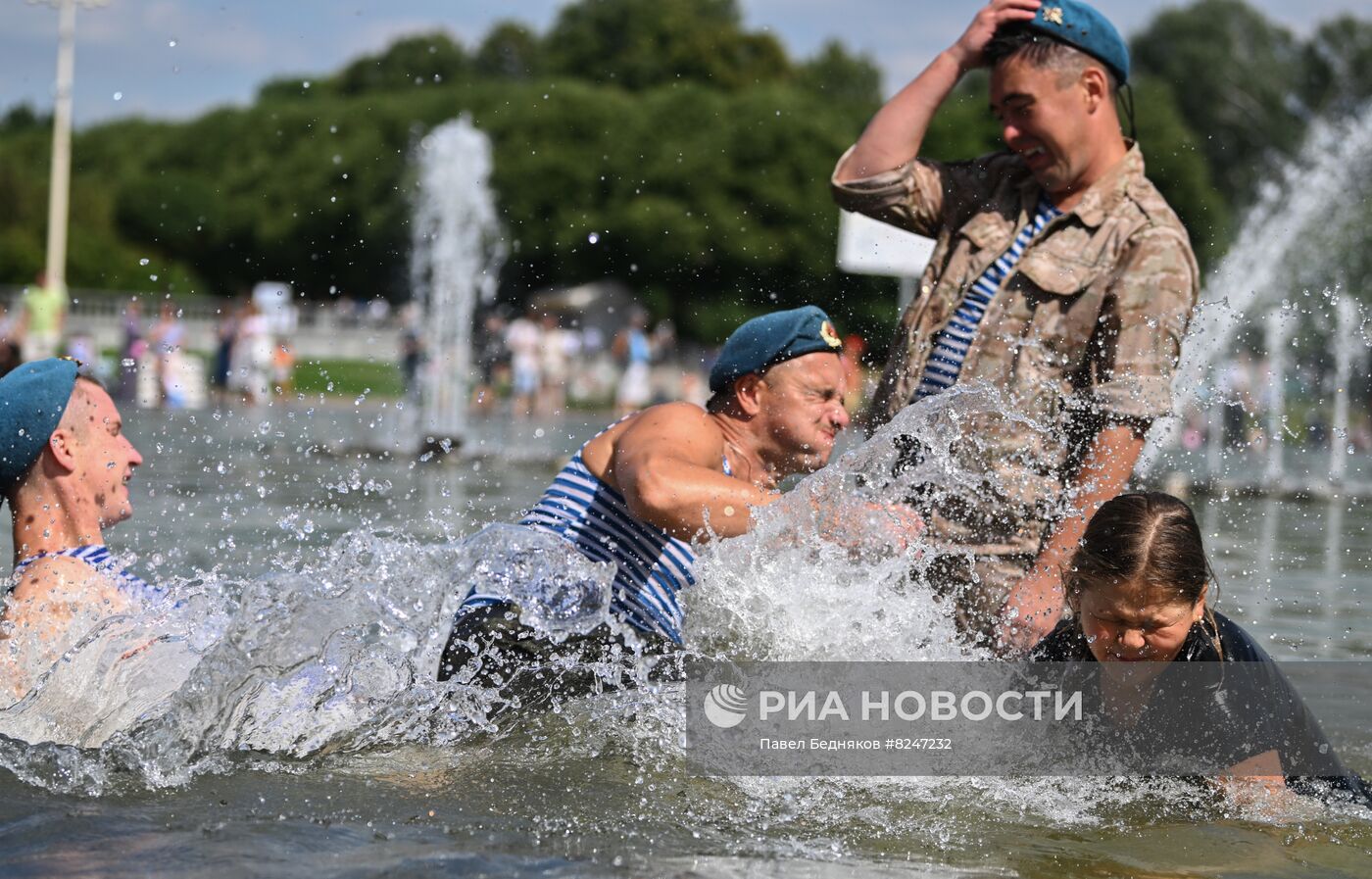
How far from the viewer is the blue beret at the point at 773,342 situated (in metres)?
4.25

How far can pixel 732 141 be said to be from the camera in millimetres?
51781

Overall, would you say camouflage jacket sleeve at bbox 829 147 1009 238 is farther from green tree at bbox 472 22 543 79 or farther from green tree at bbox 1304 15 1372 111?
green tree at bbox 472 22 543 79

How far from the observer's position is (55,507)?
419 cm

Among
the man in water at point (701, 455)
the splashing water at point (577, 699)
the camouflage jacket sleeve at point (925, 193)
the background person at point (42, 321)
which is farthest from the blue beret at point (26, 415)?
the background person at point (42, 321)

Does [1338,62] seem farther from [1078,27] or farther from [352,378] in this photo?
[1078,27]

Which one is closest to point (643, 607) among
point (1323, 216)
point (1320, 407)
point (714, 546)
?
point (714, 546)

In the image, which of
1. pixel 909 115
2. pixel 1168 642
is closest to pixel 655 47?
pixel 909 115

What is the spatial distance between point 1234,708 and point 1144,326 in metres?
0.90

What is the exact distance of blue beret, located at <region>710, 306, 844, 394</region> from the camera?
425cm

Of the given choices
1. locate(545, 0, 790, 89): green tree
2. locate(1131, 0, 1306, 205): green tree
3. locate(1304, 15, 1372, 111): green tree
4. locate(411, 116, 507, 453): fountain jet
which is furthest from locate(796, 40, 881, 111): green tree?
locate(411, 116, 507, 453): fountain jet

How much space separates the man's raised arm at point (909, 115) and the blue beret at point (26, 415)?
6.77 ft

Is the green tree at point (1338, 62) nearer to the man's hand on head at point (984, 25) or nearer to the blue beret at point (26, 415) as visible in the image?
the man's hand on head at point (984, 25)

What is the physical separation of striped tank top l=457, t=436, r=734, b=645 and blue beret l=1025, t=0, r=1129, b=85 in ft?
5.13

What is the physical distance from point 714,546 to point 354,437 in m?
14.7
